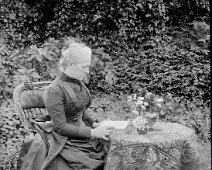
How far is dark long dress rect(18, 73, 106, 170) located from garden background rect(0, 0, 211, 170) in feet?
9.82

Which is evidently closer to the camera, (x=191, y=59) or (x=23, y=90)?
(x=23, y=90)

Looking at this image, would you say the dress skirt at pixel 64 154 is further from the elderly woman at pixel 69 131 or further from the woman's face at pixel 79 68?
the woman's face at pixel 79 68

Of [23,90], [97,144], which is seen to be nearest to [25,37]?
[23,90]

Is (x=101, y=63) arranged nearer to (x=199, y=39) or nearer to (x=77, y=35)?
(x=77, y=35)

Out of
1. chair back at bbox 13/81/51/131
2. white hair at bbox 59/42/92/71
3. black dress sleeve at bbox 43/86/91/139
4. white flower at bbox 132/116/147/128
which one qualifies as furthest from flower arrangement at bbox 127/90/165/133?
chair back at bbox 13/81/51/131

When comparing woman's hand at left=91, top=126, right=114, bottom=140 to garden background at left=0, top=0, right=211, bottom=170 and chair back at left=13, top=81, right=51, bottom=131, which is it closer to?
chair back at left=13, top=81, right=51, bottom=131

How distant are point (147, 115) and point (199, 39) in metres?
4.66

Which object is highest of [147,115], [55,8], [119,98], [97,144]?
[55,8]

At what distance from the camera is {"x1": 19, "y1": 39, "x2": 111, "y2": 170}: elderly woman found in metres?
3.04

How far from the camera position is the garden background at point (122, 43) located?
657 centimetres

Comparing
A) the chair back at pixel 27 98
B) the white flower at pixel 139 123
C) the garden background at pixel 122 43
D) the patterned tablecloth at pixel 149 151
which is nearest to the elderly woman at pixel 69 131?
the patterned tablecloth at pixel 149 151

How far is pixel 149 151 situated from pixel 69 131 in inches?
26.8

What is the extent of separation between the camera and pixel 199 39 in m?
7.59

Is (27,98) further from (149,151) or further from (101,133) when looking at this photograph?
(149,151)
